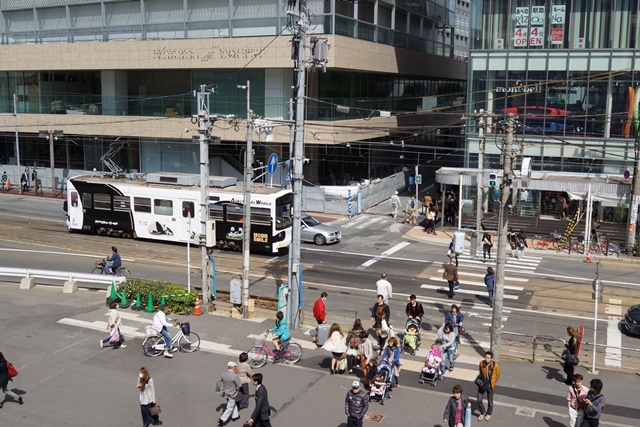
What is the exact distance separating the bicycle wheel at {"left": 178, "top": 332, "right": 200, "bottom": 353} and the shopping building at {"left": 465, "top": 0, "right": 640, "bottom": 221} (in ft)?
83.2

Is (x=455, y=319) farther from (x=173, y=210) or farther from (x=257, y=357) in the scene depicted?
(x=173, y=210)

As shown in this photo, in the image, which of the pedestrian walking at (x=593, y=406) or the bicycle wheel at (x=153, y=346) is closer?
the pedestrian walking at (x=593, y=406)

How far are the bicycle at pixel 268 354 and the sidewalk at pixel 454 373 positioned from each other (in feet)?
0.96

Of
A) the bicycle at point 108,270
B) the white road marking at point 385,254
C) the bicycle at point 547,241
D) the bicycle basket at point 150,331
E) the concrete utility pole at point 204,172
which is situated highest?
the concrete utility pole at point 204,172

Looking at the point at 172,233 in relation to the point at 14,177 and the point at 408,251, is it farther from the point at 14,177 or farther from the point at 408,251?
the point at 14,177

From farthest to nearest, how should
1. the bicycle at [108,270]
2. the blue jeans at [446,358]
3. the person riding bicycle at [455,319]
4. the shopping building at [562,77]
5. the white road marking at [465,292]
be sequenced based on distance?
the shopping building at [562,77] → the bicycle at [108,270] → the white road marking at [465,292] → the person riding bicycle at [455,319] → the blue jeans at [446,358]

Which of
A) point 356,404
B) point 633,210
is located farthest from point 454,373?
point 633,210

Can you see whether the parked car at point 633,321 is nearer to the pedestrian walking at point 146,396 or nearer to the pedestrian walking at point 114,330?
the pedestrian walking at point 146,396

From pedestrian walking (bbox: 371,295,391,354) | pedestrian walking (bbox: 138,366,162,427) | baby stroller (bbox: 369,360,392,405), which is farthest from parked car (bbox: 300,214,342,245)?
pedestrian walking (bbox: 138,366,162,427)

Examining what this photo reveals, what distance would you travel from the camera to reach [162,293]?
2362 cm

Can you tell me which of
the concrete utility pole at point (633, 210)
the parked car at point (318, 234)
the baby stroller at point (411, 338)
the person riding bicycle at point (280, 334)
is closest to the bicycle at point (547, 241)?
the concrete utility pole at point (633, 210)

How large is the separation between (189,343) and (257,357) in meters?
2.31

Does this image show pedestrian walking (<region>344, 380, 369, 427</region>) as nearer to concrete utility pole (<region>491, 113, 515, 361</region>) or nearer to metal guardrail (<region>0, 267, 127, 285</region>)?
concrete utility pole (<region>491, 113, 515, 361</region>)

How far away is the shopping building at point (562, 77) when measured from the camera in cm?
4041
